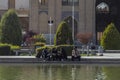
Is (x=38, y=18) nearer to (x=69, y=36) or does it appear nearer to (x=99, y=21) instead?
(x=99, y=21)

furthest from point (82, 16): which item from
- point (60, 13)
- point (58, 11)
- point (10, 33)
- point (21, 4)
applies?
point (10, 33)

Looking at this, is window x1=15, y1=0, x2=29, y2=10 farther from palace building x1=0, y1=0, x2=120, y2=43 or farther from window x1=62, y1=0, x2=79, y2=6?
window x1=62, y1=0, x2=79, y2=6

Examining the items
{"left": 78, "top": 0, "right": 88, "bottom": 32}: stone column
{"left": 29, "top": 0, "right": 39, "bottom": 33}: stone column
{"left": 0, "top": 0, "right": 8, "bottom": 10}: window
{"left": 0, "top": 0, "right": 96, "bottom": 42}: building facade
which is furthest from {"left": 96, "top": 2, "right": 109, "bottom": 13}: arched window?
{"left": 0, "top": 0, "right": 8, "bottom": 10}: window

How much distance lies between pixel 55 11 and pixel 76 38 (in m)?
6.20

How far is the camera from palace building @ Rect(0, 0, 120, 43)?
7138 cm

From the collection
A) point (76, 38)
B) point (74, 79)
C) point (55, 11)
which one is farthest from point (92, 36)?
point (74, 79)

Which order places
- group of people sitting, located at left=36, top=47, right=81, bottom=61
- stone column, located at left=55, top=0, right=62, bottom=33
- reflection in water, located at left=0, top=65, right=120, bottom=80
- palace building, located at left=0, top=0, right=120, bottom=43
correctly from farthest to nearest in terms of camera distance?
1. stone column, located at left=55, top=0, right=62, bottom=33
2. palace building, located at left=0, top=0, right=120, bottom=43
3. group of people sitting, located at left=36, top=47, right=81, bottom=61
4. reflection in water, located at left=0, top=65, right=120, bottom=80

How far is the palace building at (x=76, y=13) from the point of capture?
71.4 metres

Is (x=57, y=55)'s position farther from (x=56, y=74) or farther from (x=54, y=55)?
(x=56, y=74)

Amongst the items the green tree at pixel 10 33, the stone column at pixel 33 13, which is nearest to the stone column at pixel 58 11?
the stone column at pixel 33 13

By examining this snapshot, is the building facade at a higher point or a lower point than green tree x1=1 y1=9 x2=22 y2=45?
higher

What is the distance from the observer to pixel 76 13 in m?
71.9

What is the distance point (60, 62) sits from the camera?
3422cm

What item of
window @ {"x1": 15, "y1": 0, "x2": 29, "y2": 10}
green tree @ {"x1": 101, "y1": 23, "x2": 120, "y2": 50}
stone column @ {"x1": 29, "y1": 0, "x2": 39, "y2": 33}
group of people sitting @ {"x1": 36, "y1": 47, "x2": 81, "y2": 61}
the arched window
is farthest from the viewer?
window @ {"x1": 15, "y1": 0, "x2": 29, "y2": 10}
